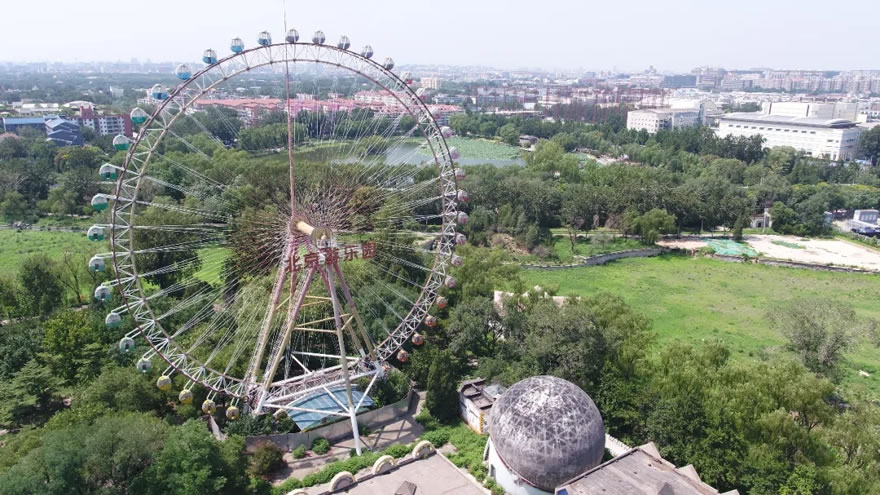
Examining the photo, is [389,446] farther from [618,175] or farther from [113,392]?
[618,175]

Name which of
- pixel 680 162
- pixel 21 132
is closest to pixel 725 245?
pixel 680 162

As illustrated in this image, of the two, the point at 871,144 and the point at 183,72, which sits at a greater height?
the point at 183,72

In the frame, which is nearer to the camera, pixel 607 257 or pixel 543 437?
pixel 543 437

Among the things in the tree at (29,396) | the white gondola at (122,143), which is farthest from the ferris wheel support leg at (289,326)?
the tree at (29,396)

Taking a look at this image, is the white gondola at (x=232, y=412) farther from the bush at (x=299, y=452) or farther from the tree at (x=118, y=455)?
the tree at (x=118, y=455)

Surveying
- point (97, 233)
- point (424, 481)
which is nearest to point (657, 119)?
point (424, 481)

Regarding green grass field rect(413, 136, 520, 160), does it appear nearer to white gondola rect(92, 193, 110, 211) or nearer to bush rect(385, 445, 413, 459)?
bush rect(385, 445, 413, 459)

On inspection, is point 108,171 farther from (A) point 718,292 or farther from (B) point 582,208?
(B) point 582,208
